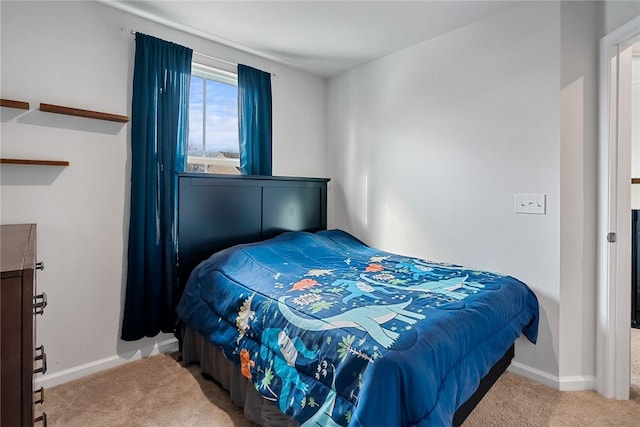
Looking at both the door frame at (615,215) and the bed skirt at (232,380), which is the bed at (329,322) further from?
the door frame at (615,215)

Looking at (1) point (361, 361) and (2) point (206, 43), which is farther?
(2) point (206, 43)

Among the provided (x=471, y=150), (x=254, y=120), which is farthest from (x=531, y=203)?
(x=254, y=120)

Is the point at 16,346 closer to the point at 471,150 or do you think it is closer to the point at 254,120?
the point at 254,120

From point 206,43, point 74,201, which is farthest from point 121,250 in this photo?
point 206,43

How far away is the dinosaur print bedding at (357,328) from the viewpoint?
1.14 metres

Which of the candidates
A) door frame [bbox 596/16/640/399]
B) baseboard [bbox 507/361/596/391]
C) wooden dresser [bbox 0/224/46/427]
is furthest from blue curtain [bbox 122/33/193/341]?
door frame [bbox 596/16/640/399]

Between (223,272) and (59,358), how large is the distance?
1.14 metres

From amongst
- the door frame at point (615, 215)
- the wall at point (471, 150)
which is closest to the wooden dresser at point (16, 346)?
the wall at point (471, 150)

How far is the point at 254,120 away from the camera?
2.98 m

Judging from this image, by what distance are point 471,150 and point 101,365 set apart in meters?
3.02

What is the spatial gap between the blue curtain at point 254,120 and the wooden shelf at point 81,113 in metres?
0.95

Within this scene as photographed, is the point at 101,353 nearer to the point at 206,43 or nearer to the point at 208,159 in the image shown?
the point at 208,159

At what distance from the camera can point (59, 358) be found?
209 centimetres

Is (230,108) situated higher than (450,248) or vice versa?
(230,108)
